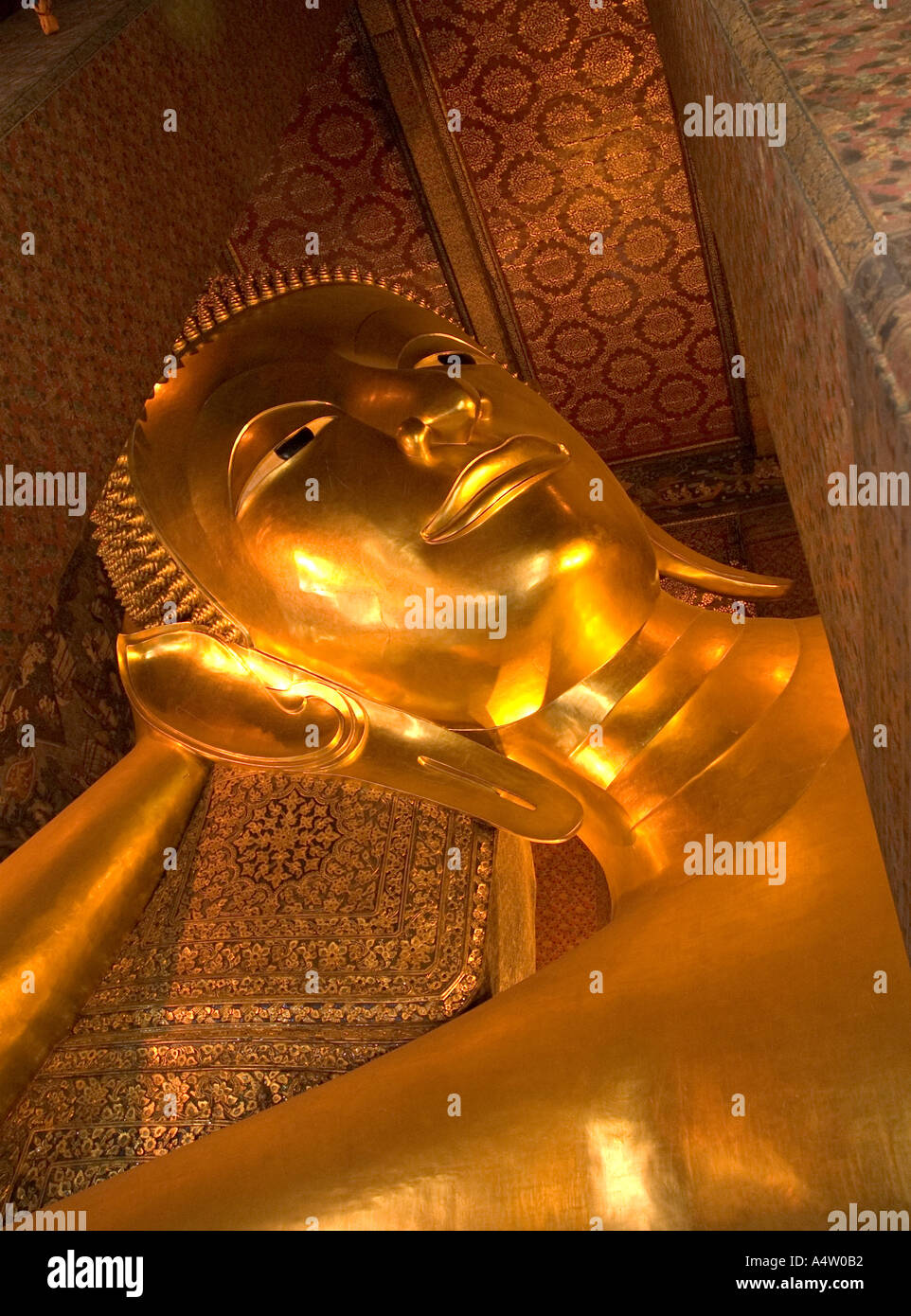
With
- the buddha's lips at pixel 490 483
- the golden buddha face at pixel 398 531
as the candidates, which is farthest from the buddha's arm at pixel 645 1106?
the buddha's lips at pixel 490 483

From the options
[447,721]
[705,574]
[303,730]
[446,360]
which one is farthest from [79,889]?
[705,574]

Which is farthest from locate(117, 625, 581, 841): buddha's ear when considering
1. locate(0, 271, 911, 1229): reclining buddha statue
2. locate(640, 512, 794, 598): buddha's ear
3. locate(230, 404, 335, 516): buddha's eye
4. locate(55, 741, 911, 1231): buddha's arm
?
locate(640, 512, 794, 598): buddha's ear

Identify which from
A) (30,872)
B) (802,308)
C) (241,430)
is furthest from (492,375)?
(802,308)

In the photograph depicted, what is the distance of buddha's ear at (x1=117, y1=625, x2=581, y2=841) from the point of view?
1.92 metres

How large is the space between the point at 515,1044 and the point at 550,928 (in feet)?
6.05

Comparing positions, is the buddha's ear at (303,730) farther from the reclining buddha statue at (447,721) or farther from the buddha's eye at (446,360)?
the buddha's eye at (446,360)

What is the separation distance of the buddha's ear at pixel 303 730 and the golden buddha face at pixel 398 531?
0.26ft

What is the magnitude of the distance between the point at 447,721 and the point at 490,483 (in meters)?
0.40

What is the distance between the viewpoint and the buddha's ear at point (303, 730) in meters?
Answer: 1.92

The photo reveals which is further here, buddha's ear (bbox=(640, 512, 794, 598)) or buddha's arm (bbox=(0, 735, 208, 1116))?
buddha's ear (bbox=(640, 512, 794, 598))

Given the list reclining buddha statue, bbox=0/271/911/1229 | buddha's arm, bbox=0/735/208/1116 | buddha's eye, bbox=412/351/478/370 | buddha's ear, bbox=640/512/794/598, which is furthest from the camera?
buddha's ear, bbox=640/512/794/598

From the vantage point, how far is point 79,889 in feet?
5.89

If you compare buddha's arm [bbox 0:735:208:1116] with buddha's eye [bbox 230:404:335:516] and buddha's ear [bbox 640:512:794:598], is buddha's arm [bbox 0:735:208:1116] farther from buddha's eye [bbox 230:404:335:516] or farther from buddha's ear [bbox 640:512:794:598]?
buddha's ear [bbox 640:512:794:598]

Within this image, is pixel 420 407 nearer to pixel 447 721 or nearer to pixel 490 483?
pixel 490 483
